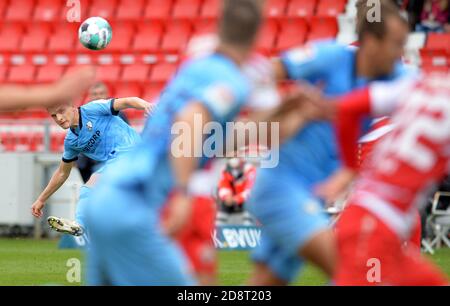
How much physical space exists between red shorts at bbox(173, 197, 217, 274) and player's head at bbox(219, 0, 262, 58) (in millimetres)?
922

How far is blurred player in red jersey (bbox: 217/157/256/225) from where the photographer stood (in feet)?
54.9

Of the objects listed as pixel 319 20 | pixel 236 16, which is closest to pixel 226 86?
pixel 236 16

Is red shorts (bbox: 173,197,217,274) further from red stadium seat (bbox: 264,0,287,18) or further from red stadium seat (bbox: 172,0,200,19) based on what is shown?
red stadium seat (bbox: 172,0,200,19)

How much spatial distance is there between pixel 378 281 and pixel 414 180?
1.19 meters

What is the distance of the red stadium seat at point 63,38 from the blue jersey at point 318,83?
53.5 feet

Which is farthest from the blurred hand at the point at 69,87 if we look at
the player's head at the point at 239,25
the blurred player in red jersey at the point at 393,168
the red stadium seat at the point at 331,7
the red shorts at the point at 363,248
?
the red stadium seat at the point at 331,7

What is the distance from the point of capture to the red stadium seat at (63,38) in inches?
892

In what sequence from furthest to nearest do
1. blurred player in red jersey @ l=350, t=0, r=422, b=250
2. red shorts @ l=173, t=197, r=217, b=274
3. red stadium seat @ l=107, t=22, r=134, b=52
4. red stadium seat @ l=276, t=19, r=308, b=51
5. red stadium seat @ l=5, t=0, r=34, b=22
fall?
Result: red stadium seat @ l=5, t=0, r=34, b=22
red stadium seat @ l=107, t=22, r=134, b=52
red stadium seat @ l=276, t=19, r=308, b=51
blurred player in red jersey @ l=350, t=0, r=422, b=250
red shorts @ l=173, t=197, r=217, b=274

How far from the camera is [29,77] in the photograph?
22.2m

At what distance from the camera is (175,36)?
22000 mm

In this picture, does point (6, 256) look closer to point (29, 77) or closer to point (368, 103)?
point (29, 77)

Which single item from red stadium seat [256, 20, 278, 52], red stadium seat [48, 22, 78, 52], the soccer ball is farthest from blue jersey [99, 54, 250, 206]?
red stadium seat [48, 22, 78, 52]

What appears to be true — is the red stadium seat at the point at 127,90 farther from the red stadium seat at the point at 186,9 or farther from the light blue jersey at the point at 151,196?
the light blue jersey at the point at 151,196

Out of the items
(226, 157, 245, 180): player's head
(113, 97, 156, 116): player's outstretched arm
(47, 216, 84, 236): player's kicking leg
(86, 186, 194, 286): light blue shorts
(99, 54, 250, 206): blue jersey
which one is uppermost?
(99, 54, 250, 206): blue jersey
